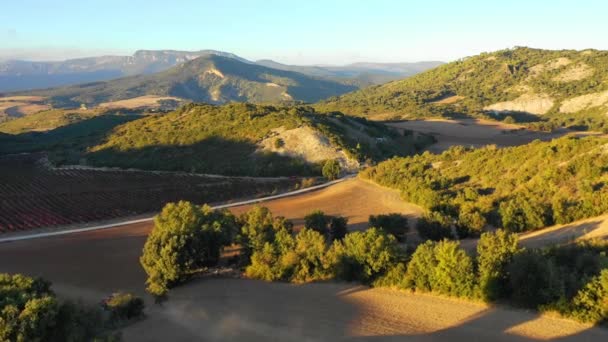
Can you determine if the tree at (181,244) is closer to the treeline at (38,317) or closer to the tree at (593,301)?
the treeline at (38,317)

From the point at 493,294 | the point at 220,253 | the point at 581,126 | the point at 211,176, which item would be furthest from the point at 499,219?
the point at 581,126

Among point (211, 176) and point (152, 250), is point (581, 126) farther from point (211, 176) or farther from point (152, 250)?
point (152, 250)

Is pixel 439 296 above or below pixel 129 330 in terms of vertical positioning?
above

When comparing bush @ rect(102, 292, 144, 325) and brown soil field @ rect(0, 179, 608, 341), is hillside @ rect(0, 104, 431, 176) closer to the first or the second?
brown soil field @ rect(0, 179, 608, 341)

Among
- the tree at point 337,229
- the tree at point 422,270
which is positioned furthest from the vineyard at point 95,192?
the tree at point 422,270

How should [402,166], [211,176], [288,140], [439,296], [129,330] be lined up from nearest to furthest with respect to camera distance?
1. [129,330]
2. [439,296]
3. [402,166]
4. [211,176]
5. [288,140]

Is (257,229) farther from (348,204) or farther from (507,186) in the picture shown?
(507,186)
